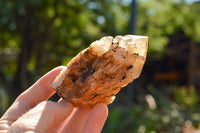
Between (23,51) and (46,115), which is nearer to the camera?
(46,115)

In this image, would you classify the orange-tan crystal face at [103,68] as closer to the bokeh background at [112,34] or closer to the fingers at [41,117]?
the fingers at [41,117]

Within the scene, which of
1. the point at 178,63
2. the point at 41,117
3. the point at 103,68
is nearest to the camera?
the point at 41,117

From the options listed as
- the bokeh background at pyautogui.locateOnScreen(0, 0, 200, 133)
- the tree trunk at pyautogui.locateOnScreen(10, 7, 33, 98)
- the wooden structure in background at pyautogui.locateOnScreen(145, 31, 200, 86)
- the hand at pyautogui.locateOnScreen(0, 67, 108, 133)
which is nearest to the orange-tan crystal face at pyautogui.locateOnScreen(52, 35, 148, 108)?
the hand at pyautogui.locateOnScreen(0, 67, 108, 133)

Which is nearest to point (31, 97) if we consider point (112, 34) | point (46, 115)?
point (46, 115)

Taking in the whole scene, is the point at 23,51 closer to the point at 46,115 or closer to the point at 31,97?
the point at 31,97

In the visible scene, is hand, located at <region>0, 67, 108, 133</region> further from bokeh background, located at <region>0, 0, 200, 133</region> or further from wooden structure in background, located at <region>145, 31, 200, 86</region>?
wooden structure in background, located at <region>145, 31, 200, 86</region>

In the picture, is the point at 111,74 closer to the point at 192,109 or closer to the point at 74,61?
the point at 74,61

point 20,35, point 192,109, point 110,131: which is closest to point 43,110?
point 110,131
